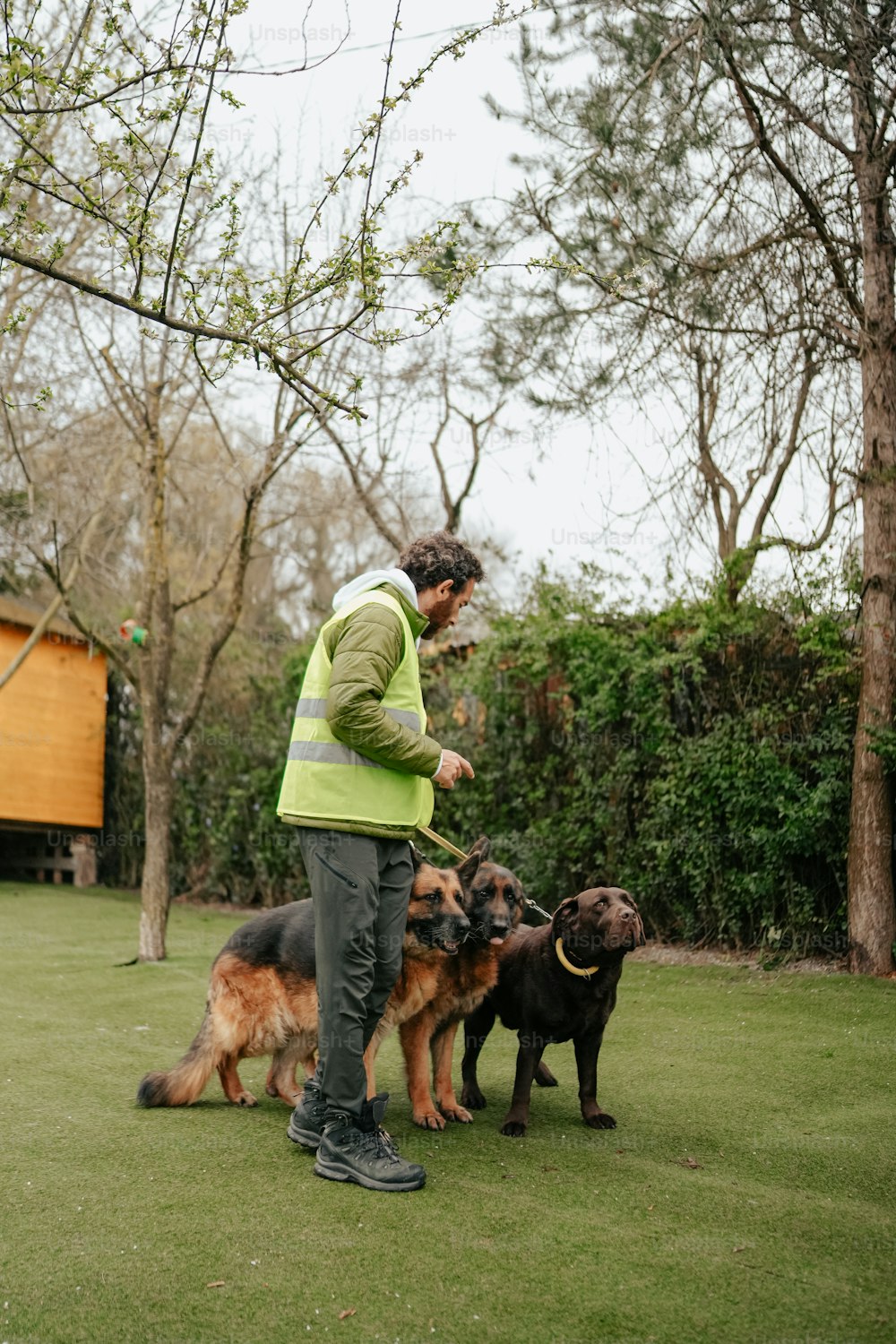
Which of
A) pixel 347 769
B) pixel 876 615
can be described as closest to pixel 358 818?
pixel 347 769

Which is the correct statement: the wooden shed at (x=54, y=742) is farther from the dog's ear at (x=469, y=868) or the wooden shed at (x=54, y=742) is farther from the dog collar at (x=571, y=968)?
the dog collar at (x=571, y=968)

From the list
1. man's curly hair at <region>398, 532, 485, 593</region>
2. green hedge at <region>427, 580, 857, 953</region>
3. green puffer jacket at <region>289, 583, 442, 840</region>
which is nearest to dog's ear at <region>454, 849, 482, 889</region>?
green puffer jacket at <region>289, 583, 442, 840</region>

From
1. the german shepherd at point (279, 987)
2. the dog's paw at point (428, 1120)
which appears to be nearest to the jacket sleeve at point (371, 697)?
the german shepherd at point (279, 987)

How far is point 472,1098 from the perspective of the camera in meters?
5.09

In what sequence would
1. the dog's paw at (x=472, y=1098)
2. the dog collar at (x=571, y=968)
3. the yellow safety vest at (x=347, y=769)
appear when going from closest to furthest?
the yellow safety vest at (x=347, y=769) → the dog collar at (x=571, y=968) → the dog's paw at (x=472, y=1098)

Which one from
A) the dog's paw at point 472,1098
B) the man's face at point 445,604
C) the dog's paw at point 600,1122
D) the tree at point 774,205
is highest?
the tree at point 774,205

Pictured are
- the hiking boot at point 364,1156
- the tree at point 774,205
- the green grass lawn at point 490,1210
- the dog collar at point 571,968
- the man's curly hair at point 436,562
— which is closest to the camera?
the green grass lawn at point 490,1210

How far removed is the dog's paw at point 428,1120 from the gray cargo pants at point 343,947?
0.81 m

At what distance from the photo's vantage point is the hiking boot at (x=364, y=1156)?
3.73 metres

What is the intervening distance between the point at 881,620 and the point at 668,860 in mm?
2493

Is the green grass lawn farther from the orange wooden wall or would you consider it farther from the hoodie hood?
the orange wooden wall

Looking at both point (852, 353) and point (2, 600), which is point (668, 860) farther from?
point (2, 600)

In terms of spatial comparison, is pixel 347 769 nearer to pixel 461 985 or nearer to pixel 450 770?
pixel 450 770

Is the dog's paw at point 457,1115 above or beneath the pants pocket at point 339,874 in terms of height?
beneath
